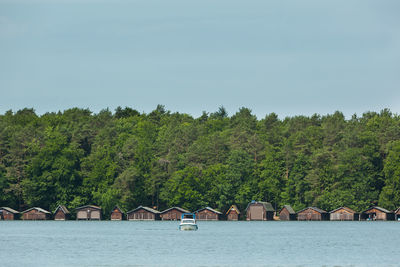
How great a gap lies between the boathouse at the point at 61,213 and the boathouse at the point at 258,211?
4516 centimetres

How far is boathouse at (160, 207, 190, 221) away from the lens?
188 metres

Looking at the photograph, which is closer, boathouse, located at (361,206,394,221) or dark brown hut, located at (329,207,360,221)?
boathouse, located at (361,206,394,221)

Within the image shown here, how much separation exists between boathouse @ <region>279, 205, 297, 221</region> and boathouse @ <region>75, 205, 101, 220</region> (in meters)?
45.9

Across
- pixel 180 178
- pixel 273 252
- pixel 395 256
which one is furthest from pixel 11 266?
pixel 180 178

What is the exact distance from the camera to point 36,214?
191 m

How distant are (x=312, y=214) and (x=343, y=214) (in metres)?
8.04

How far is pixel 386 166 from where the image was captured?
180250 mm

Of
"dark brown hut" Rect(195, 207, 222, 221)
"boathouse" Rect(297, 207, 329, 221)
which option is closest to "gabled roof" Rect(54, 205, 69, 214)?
"dark brown hut" Rect(195, 207, 222, 221)

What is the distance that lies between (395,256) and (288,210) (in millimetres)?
114044

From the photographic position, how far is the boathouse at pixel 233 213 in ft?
632

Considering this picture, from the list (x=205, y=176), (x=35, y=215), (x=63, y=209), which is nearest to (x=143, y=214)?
(x=205, y=176)

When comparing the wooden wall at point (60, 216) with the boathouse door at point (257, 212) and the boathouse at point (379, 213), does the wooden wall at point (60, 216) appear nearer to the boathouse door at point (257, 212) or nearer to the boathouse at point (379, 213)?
the boathouse door at point (257, 212)

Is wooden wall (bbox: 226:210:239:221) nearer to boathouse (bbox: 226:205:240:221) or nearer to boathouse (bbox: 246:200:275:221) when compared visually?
boathouse (bbox: 226:205:240:221)

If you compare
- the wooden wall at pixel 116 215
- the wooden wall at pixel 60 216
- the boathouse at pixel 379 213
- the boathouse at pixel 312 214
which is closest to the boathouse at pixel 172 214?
the wooden wall at pixel 116 215
